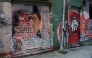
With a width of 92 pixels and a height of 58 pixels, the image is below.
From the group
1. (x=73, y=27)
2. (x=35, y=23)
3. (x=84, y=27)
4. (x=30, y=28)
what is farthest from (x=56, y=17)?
(x=84, y=27)

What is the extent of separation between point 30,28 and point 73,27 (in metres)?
4.08

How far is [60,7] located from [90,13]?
3836 mm

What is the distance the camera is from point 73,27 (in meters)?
14.0

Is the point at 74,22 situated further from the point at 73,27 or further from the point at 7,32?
the point at 7,32

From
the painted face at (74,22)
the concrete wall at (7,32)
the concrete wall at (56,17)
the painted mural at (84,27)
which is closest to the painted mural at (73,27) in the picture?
the painted face at (74,22)

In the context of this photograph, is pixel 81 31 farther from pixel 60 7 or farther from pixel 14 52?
pixel 14 52

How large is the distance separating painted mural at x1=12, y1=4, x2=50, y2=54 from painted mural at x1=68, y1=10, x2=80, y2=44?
2.29m

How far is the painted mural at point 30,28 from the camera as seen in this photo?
33.4ft

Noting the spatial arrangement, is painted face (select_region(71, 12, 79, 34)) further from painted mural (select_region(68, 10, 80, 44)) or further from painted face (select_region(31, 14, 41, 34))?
painted face (select_region(31, 14, 41, 34))

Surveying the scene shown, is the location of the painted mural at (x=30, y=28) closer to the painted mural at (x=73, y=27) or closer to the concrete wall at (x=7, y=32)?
the concrete wall at (x=7, y=32)

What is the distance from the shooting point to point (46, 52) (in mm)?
11539

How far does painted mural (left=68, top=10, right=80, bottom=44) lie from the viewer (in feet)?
44.7

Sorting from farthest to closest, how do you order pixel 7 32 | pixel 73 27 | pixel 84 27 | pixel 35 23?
pixel 84 27, pixel 73 27, pixel 35 23, pixel 7 32

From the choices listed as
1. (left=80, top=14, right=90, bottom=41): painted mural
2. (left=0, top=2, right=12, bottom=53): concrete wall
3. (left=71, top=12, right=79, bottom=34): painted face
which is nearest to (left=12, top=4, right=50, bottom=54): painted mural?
(left=0, top=2, right=12, bottom=53): concrete wall
